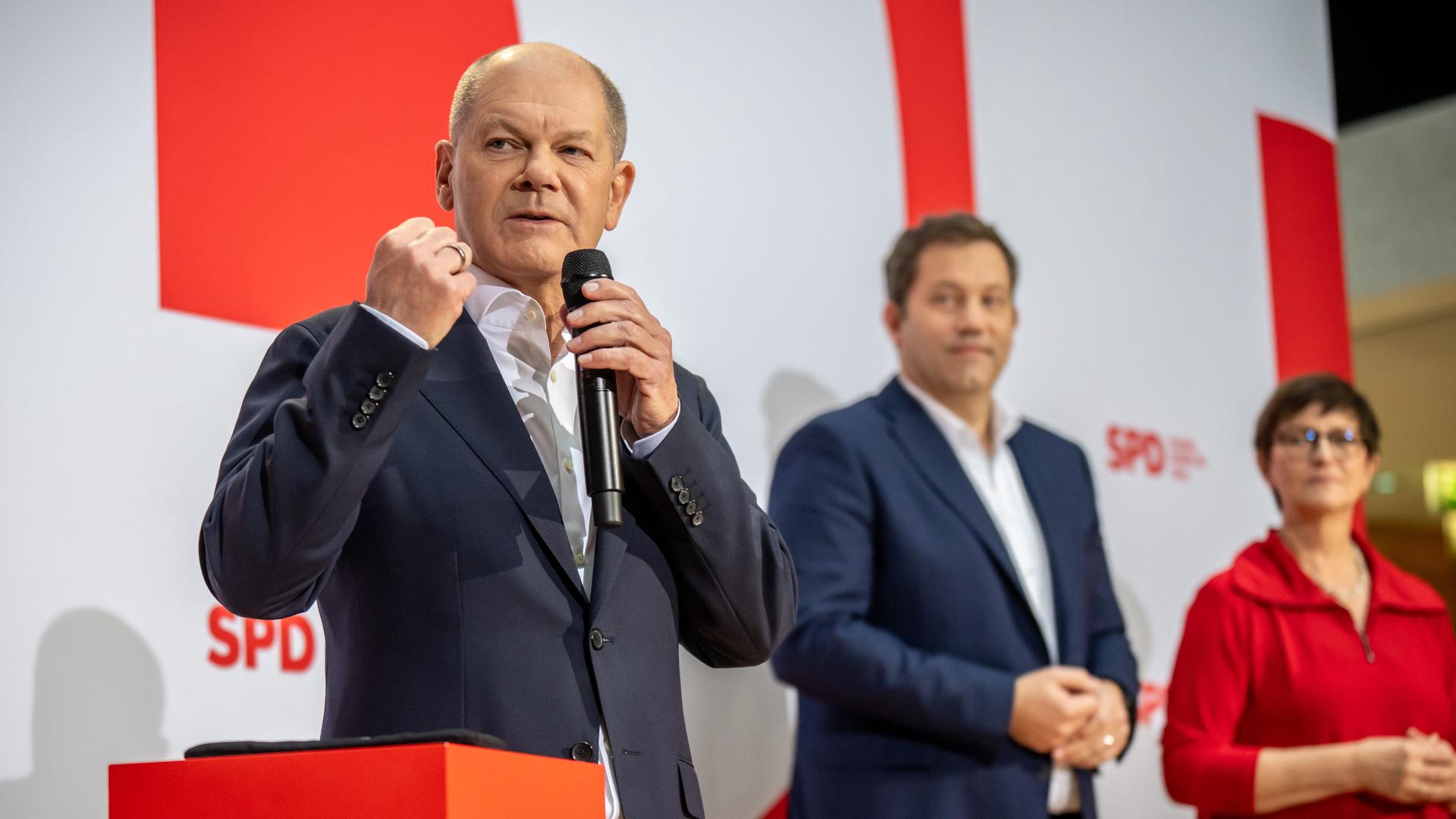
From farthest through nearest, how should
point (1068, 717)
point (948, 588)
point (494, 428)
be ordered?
point (948, 588)
point (1068, 717)
point (494, 428)

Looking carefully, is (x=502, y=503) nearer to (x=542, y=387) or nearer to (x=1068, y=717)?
(x=542, y=387)

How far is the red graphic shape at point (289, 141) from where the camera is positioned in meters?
2.47

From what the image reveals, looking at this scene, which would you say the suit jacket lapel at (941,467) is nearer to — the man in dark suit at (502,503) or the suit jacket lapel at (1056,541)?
the suit jacket lapel at (1056,541)

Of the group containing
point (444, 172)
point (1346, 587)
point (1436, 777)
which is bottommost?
point (1436, 777)

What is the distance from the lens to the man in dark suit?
153 cm

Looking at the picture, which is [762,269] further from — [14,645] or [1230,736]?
[14,645]

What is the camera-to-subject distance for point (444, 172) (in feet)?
6.69

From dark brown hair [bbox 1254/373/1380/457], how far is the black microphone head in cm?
232

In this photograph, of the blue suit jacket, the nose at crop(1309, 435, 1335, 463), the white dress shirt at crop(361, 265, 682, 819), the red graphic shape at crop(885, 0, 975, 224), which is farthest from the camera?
the red graphic shape at crop(885, 0, 975, 224)

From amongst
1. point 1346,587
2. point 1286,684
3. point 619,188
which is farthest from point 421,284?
point 1346,587

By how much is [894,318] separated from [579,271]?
1.79 m

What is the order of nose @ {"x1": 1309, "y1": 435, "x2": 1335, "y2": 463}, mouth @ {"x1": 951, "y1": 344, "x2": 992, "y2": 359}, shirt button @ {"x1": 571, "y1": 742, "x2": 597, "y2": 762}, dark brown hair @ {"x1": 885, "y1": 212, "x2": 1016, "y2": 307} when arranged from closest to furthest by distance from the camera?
shirt button @ {"x1": 571, "y1": 742, "x2": 597, "y2": 762} → mouth @ {"x1": 951, "y1": 344, "x2": 992, "y2": 359} → dark brown hair @ {"x1": 885, "y1": 212, "x2": 1016, "y2": 307} → nose @ {"x1": 1309, "y1": 435, "x2": 1335, "y2": 463}

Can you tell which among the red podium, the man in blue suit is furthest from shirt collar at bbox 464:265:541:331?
the man in blue suit

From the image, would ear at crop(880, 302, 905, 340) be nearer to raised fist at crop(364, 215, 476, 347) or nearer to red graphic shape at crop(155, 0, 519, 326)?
red graphic shape at crop(155, 0, 519, 326)
